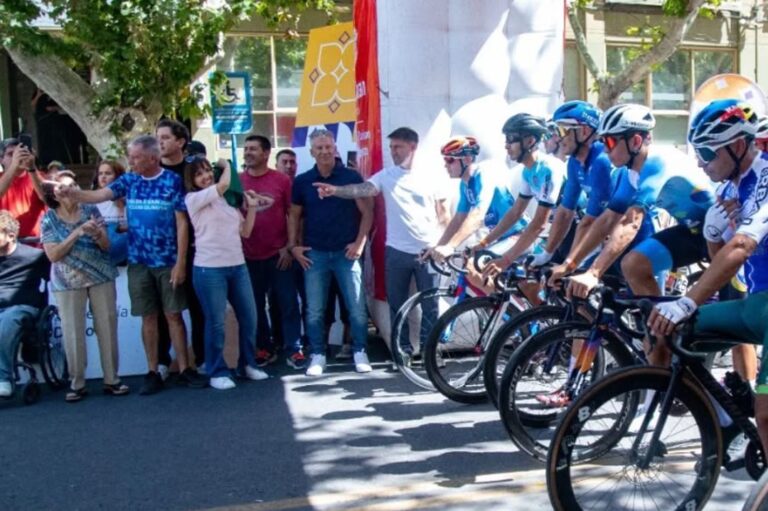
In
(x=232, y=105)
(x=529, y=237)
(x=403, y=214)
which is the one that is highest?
(x=232, y=105)

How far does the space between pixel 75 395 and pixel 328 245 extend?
248 cm

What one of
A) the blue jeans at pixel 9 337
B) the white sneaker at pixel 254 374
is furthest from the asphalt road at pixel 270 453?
the blue jeans at pixel 9 337

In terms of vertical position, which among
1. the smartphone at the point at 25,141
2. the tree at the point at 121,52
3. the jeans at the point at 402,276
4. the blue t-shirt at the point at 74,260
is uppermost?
the tree at the point at 121,52

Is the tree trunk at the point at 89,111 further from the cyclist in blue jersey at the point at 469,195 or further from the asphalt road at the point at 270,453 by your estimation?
the cyclist in blue jersey at the point at 469,195

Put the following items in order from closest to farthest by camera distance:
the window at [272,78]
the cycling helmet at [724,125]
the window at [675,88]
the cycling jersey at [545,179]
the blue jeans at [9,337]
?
the cycling helmet at [724,125]
the cycling jersey at [545,179]
the blue jeans at [9,337]
the window at [272,78]
the window at [675,88]

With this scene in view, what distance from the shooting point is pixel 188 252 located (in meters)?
7.14

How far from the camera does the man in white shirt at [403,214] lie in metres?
7.34

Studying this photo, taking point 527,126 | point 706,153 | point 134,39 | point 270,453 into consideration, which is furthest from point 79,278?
point 706,153

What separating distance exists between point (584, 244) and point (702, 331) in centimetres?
139

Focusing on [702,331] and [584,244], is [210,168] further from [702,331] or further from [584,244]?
[702,331]

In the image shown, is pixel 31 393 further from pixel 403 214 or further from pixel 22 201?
pixel 403 214

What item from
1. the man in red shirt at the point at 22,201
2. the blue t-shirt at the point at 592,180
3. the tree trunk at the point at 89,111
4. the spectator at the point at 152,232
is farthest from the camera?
the tree trunk at the point at 89,111

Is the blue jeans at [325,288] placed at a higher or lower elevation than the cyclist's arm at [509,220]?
lower

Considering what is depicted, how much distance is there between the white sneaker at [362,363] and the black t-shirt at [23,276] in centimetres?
281
